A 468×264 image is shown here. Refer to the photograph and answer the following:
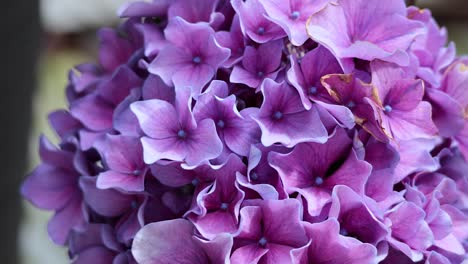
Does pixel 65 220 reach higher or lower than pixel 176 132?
lower

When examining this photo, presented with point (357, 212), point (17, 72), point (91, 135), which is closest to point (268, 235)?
point (357, 212)

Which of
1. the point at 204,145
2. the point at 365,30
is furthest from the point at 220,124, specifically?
the point at 365,30

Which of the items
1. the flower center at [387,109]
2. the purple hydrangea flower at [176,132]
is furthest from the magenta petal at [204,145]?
the flower center at [387,109]

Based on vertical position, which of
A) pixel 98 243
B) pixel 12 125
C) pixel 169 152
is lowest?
pixel 12 125

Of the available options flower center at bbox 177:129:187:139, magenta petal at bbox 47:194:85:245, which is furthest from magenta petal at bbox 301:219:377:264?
magenta petal at bbox 47:194:85:245

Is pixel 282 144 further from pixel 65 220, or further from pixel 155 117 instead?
pixel 65 220

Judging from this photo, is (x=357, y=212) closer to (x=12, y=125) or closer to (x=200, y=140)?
(x=200, y=140)

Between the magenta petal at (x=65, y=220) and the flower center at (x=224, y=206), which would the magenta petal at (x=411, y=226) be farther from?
the magenta petal at (x=65, y=220)

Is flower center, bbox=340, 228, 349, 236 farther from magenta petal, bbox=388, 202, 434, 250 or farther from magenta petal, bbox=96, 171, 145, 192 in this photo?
magenta petal, bbox=96, 171, 145, 192
